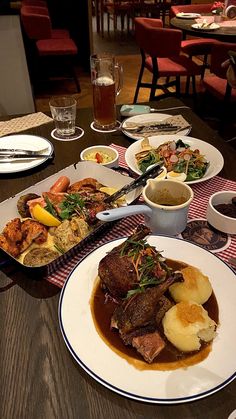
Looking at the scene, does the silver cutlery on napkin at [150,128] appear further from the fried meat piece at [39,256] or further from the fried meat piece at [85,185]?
the fried meat piece at [39,256]

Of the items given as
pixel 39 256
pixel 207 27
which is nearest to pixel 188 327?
pixel 39 256

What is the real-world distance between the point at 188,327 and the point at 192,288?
105 mm

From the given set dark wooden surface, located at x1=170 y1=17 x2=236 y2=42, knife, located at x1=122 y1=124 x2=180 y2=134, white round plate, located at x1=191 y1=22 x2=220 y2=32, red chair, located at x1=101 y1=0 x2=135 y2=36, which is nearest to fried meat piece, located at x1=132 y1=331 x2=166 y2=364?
knife, located at x1=122 y1=124 x2=180 y2=134

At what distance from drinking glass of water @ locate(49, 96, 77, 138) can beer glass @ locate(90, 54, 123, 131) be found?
0.13 m

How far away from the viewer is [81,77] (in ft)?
16.9

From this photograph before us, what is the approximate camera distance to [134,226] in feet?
3.62

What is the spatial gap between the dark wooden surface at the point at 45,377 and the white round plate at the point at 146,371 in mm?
37

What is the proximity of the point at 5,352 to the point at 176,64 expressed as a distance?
351 centimetres

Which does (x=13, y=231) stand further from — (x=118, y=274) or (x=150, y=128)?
(x=150, y=128)

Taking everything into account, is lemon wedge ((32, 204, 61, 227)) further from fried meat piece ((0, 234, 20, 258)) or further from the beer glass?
the beer glass

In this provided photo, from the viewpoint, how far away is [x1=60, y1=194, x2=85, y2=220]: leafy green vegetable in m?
1.03

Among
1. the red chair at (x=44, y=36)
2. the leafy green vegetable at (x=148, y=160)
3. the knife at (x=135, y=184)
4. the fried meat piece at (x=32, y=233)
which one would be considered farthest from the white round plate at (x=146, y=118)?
the red chair at (x=44, y=36)

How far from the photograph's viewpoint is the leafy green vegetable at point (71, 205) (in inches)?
40.6

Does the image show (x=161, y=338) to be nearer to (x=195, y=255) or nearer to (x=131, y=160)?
(x=195, y=255)
